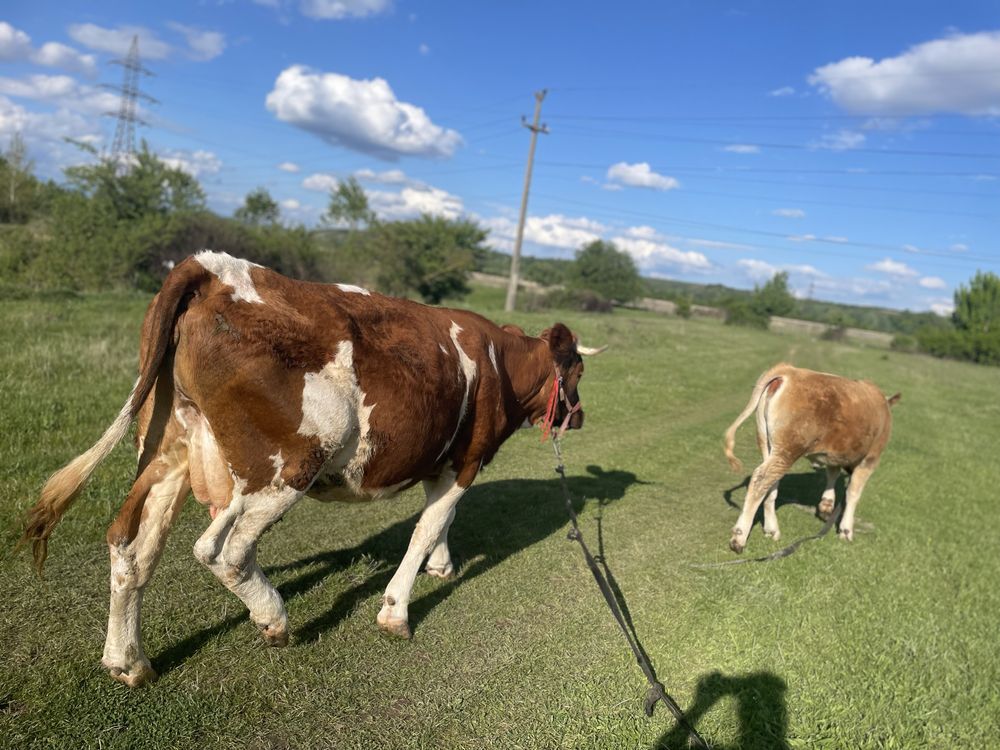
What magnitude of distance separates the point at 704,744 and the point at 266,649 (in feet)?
8.81

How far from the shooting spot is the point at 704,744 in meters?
3.56

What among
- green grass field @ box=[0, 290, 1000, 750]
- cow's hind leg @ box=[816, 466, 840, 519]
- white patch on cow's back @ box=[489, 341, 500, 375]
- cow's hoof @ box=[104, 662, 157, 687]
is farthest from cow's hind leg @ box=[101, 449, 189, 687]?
cow's hind leg @ box=[816, 466, 840, 519]

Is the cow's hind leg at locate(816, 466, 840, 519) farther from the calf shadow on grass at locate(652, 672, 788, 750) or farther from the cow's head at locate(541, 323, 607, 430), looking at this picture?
the calf shadow on grass at locate(652, 672, 788, 750)

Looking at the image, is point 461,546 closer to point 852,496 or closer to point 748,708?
point 748,708

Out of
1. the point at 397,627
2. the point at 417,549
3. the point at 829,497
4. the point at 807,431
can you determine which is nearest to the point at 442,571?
the point at 417,549

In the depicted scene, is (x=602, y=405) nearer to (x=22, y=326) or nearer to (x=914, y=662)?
(x=914, y=662)

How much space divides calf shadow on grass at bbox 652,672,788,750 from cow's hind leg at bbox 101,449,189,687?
2.97 m

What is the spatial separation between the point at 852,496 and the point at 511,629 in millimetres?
5260

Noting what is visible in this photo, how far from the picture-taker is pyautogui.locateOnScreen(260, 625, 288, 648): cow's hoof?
3697 millimetres

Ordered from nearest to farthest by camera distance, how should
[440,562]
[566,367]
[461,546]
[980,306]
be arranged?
1. [440,562]
2. [566,367]
3. [461,546]
4. [980,306]

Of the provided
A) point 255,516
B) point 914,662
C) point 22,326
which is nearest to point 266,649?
point 255,516

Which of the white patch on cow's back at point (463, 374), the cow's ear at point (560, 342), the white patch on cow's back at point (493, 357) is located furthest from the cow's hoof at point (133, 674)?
the cow's ear at point (560, 342)

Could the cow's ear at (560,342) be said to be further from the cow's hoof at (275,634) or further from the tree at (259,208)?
the tree at (259,208)

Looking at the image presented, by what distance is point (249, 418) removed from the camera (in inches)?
127
